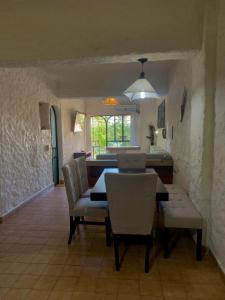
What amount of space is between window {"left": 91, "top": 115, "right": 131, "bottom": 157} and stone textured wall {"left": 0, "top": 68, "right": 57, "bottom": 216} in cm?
477

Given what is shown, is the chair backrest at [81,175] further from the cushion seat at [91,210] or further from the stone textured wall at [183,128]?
the stone textured wall at [183,128]

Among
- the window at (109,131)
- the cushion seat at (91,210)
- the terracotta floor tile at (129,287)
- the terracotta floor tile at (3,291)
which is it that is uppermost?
the window at (109,131)

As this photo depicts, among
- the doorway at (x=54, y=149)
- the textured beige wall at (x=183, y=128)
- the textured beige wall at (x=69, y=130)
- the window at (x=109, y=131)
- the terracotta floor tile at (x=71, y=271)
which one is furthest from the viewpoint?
the window at (x=109, y=131)

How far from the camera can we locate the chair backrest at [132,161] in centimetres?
378

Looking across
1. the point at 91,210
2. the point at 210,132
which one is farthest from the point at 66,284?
the point at 210,132

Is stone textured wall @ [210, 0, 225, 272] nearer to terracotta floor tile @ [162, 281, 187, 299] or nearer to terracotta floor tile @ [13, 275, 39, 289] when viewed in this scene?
terracotta floor tile @ [162, 281, 187, 299]

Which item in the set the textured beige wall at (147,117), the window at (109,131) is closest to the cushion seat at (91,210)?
the textured beige wall at (147,117)

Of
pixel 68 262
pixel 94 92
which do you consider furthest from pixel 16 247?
pixel 94 92

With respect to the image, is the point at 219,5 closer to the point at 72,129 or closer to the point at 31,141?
the point at 31,141

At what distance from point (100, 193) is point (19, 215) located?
2.05 metres

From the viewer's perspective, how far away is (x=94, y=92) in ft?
17.6

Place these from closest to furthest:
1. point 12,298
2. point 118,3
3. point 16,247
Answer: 1. point 12,298
2. point 118,3
3. point 16,247

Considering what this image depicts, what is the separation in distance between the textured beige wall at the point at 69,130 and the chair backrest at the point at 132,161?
285cm

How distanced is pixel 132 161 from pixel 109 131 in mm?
6131
